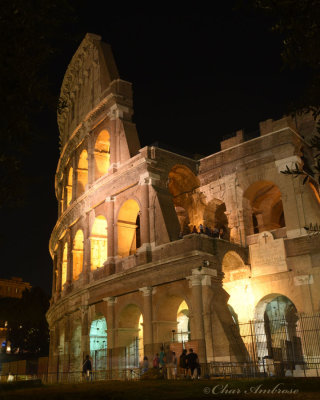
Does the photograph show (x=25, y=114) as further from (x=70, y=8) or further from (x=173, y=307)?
(x=173, y=307)

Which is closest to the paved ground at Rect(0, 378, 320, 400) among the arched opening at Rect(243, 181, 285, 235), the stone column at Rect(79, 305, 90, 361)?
the arched opening at Rect(243, 181, 285, 235)

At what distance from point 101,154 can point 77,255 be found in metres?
6.61

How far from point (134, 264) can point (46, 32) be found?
14.9 m

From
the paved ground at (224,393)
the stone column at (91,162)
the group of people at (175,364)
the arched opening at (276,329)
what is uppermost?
the stone column at (91,162)

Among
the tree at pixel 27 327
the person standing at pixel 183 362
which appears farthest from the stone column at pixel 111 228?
the tree at pixel 27 327

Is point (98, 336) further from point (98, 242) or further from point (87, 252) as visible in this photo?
point (98, 242)

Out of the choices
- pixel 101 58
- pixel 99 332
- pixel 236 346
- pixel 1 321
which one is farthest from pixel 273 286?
pixel 1 321

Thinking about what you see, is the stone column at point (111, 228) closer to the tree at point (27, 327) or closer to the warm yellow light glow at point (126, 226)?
the warm yellow light glow at point (126, 226)

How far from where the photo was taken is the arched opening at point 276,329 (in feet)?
63.2

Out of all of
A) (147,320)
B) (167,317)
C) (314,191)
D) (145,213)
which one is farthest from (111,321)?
(314,191)

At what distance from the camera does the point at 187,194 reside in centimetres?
2627

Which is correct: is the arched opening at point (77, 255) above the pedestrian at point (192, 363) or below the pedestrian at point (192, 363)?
above

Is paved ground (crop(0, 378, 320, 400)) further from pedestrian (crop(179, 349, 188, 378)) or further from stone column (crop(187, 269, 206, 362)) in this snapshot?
stone column (crop(187, 269, 206, 362))

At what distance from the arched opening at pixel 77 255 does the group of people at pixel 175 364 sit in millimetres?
12112
